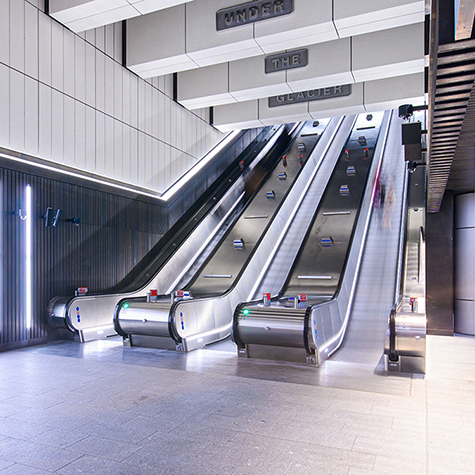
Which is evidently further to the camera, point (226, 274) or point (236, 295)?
point (226, 274)

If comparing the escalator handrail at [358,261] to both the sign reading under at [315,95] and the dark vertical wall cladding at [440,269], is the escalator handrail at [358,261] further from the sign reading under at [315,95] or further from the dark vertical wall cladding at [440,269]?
the sign reading under at [315,95]

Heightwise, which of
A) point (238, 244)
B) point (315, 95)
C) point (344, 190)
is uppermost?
point (315, 95)

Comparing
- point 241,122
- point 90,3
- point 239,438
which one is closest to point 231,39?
point 90,3

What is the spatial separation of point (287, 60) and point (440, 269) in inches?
228

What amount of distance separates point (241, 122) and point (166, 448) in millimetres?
10803

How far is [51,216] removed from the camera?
7598 millimetres

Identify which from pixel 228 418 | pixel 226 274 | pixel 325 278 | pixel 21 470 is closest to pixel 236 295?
pixel 226 274

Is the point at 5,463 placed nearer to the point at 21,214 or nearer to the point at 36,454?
the point at 36,454

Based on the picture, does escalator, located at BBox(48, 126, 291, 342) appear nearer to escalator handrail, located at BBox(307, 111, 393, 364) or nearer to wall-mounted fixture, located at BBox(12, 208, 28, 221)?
wall-mounted fixture, located at BBox(12, 208, 28, 221)

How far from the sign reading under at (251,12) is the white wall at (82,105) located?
8.60ft

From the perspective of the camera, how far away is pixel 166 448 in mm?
3301

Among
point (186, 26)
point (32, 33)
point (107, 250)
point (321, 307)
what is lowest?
point (321, 307)

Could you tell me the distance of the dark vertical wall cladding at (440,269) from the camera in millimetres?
9070

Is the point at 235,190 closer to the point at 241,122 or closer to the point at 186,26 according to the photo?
the point at 241,122
